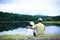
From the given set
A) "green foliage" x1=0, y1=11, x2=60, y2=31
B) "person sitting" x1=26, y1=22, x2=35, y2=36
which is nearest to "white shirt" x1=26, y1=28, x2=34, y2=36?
"person sitting" x1=26, y1=22, x2=35, y2=36

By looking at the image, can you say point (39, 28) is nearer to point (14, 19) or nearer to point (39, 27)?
point (39, 27)

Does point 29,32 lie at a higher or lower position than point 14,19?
lower

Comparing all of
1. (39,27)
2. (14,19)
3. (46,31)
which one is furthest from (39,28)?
(14,19)

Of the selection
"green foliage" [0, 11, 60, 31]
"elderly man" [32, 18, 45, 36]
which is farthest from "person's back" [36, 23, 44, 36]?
"green foliage" [0, 11, 60, 31]

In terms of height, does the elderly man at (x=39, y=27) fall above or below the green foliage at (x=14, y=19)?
below

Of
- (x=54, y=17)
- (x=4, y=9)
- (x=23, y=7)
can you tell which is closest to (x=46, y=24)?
(x=54, y=17)

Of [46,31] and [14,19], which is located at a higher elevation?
[14,19]

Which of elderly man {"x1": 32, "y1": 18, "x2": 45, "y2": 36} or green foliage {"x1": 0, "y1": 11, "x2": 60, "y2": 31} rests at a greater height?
green foliage {"x1": 0, "y1": 11, "x2": 60, "y2": 31}

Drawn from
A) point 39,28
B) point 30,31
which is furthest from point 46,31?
point 30,31

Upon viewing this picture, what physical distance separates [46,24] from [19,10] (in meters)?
0.54

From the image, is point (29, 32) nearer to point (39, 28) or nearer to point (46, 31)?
point (39, 28)

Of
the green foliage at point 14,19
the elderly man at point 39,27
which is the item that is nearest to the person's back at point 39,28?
the elderly man at point 39,27

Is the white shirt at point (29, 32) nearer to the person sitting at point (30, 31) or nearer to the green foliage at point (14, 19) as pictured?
the person sitting at point (30, 31)

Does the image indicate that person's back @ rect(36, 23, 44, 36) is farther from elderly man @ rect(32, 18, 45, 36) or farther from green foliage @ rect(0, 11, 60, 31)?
green foliage @ rect(0, 11, 60, 31)
